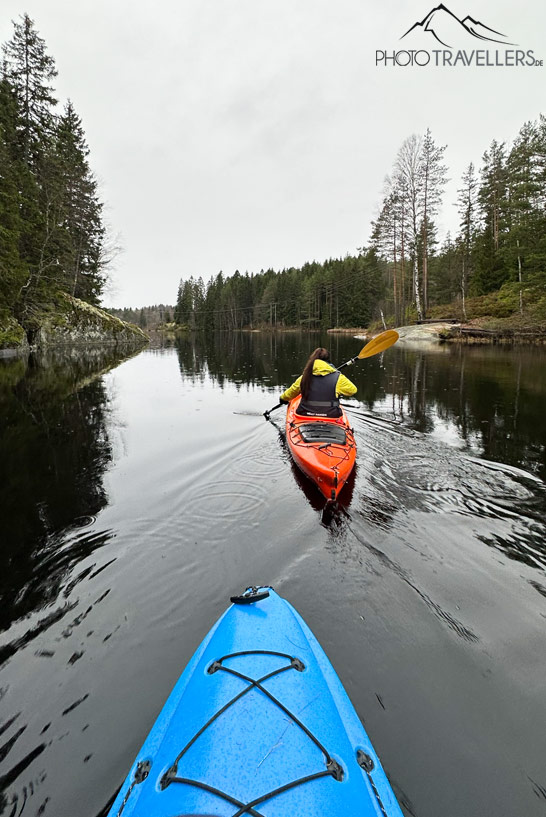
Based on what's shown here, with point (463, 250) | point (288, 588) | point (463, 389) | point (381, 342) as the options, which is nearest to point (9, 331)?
point (381, 342)

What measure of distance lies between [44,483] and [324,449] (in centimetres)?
491

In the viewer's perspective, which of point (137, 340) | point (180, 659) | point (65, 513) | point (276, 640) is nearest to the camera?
point (276, 640)

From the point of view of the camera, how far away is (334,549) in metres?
4.60

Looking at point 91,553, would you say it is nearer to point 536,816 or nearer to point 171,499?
point 171,499

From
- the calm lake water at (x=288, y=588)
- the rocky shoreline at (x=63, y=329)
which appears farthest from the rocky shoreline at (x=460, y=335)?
the rocky shoreline at (x=63, y=329)

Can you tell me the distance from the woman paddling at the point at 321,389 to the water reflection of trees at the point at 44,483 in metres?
4.07

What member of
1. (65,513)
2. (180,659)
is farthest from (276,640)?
(65,513)

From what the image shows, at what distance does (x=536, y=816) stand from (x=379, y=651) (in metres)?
1.22

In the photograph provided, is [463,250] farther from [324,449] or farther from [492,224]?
[324,449]

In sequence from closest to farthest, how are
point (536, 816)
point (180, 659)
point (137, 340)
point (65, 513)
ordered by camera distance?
point (536, 816) < point (180, 659) < point (65, 513) < point (137, 340)

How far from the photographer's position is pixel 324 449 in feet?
19.6

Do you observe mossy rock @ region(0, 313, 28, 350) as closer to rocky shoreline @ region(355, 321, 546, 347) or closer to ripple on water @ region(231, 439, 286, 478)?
ripple on water @ region(231, 439, 286, 478)

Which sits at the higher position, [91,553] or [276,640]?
[276,640]

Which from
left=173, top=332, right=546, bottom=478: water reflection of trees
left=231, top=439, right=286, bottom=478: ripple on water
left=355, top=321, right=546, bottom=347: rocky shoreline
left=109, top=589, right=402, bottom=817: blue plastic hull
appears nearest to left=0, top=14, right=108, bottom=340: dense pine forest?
left=173, top=332, right=546, bottom=478: water reflection of trees
